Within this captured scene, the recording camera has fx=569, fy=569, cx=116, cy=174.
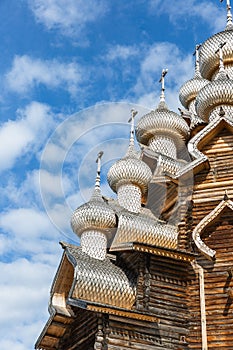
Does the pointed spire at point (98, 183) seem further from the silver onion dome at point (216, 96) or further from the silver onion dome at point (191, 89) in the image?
the silver onion dome at point (191, 89)

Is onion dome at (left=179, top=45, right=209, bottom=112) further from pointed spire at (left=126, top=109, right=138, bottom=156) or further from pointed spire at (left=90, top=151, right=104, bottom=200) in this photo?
pointed spire at (left=90, top=151, right=104, bottom=200)

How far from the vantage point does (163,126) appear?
46.4 ft

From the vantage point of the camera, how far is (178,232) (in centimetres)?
1070

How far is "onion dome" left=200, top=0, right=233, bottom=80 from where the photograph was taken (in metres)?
15.5

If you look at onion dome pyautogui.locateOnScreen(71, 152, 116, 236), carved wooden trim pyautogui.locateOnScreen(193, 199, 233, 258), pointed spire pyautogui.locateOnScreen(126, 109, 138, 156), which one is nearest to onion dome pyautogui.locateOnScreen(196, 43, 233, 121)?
pointed spire pyautogui.locateOnScreen(126, 109, 138, 156)

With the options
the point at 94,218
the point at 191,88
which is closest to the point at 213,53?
the point at 191,88

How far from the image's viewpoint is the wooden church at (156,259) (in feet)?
30.2

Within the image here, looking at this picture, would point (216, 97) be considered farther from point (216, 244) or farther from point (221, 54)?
point (216, 244)

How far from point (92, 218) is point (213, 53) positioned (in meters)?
7.24

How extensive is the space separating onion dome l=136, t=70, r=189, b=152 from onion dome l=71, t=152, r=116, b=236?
3.78 m

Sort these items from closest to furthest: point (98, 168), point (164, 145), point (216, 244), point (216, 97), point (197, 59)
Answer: point (216, 244) < point (98, 168) < point (216, 97) < point (164, 145) < point (197, 59)

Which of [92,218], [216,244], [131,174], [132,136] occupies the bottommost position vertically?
[216,244]

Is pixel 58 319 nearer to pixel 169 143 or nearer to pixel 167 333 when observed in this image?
pixel 167 333

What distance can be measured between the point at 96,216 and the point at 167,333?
2.63 meters
